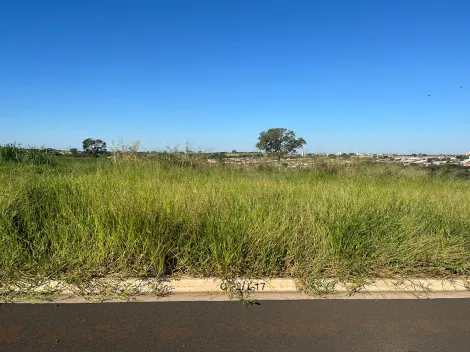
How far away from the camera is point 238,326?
3.08 m

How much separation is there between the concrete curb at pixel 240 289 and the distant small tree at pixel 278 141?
17.1 m

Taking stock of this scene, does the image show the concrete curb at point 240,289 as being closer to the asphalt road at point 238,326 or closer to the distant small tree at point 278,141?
the asphalt road at point 238,326

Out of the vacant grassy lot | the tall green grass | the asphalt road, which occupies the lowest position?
the asphalt road

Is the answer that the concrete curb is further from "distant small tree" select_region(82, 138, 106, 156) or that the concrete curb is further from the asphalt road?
"distant small tree" select_region(82, 138, 106, 156)

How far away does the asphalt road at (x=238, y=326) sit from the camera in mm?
2812

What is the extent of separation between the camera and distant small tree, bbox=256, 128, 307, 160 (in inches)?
835

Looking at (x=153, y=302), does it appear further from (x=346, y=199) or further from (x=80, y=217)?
(x=346, y=199)

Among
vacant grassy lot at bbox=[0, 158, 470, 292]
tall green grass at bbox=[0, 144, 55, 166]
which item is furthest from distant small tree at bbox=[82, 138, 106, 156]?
vacant grassy lot at bbox=[0, 158, 470, 292]

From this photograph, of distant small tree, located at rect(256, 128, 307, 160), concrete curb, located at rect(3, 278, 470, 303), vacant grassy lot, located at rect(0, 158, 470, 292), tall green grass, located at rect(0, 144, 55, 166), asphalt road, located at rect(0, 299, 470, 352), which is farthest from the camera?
distant small tree, located at rect(256, 128, 307, 160)

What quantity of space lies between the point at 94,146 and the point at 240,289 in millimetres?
13758

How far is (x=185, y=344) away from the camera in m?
2.82

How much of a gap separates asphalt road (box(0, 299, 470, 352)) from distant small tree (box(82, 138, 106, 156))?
1124cm

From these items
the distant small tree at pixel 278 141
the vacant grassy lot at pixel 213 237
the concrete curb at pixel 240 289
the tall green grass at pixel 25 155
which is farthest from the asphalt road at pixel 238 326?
the distant small tree at pixel 278 141

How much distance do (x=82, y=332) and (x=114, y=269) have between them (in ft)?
3.22
